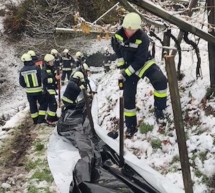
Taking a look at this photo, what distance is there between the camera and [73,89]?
27.6 ft

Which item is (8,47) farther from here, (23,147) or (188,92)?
(188,92)

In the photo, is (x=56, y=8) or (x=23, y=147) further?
(x=56, y=8)

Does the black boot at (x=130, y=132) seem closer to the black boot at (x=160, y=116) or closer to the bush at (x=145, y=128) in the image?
the bush at (x=145, y=128)

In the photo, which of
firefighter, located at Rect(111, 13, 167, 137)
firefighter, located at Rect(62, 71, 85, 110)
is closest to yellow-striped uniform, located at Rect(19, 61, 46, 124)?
Answer: firefighter, located at Rect(62, 71, 85, 110)

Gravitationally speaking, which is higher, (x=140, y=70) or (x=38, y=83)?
(x=140, y=70)

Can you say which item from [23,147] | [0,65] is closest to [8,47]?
[0,65]

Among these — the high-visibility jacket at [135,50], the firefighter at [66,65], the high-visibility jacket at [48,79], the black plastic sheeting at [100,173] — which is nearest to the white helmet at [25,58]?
the high-visibility jacket at [48,79]

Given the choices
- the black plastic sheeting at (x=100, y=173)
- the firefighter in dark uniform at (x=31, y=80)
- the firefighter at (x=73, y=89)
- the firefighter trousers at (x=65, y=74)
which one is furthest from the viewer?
the firefighter trousers at (x=65, y=74)

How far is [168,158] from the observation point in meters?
5.40

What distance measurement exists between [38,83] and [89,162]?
4.40 m

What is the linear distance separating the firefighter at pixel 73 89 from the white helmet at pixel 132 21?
10.1ft

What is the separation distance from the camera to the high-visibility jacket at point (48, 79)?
30.2ft

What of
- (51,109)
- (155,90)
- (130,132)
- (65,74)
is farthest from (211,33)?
(65,74)

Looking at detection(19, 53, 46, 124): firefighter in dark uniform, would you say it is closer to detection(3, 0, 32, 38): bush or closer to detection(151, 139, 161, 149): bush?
detection(151, 139, 161, 149): bush
